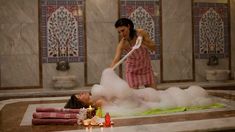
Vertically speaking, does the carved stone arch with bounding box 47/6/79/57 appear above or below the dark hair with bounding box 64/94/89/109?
above

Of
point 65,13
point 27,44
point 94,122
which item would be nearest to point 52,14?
point 65,13

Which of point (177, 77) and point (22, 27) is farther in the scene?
point (177, 77)

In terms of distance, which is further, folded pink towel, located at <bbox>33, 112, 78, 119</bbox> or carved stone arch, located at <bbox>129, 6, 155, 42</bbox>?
carved stone arch, located at <bbox>129, 6, 155, 42</bbox>

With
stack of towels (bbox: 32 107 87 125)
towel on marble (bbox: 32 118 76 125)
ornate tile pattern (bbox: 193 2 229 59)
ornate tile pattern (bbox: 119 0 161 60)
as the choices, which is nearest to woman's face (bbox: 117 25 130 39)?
stack of towels (bbox: 32 107 87 125)

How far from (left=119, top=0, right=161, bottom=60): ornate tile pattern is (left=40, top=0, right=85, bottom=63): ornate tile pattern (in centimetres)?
85

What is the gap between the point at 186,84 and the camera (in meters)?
5.87

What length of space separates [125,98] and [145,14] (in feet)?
11.5

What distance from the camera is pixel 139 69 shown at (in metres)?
3.59

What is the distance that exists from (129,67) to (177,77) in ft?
8.99

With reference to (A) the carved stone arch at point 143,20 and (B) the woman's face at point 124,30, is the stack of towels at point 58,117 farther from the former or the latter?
(A) the carved stone arch at point 143,20

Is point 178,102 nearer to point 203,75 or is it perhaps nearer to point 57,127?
point 57,127

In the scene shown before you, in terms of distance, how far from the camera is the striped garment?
3562 mm

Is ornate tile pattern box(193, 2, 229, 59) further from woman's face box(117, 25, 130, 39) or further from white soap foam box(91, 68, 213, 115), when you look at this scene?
white soap foam box(91, 68, 213, 115)

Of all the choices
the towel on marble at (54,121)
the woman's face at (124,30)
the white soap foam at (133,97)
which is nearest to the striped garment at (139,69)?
the woman's face at (124,30)
